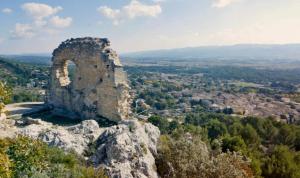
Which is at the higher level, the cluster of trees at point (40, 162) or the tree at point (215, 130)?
the cluster of trees at point (40, 162)

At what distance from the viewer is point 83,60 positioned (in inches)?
739

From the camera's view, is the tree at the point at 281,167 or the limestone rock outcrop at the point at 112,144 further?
the tree at the point at 281,167

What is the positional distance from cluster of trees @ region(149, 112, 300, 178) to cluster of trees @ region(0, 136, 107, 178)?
13.8 feet

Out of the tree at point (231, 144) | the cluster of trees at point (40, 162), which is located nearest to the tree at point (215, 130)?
the tree at point (231, 144)

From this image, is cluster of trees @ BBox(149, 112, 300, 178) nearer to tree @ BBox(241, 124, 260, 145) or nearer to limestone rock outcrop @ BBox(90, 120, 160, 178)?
tree @ BBox(241, 124, 260, 145)

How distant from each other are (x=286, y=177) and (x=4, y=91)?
14442 mm

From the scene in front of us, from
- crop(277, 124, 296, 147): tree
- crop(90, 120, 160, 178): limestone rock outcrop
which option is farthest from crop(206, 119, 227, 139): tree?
crop(90, 120, 160, 178): limestone rock outcrop

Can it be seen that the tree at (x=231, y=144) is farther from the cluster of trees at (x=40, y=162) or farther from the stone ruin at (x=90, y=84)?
the cluster of trees at (x=40, y=162)

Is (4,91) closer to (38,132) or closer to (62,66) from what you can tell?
(38,132)

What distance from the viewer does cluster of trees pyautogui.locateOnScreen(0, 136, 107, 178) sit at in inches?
364

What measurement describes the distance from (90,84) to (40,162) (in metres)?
9.12

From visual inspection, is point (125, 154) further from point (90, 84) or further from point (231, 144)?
point (231, 144)

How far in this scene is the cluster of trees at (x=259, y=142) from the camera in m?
17.4

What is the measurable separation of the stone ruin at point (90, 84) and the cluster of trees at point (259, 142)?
10.9 ft
